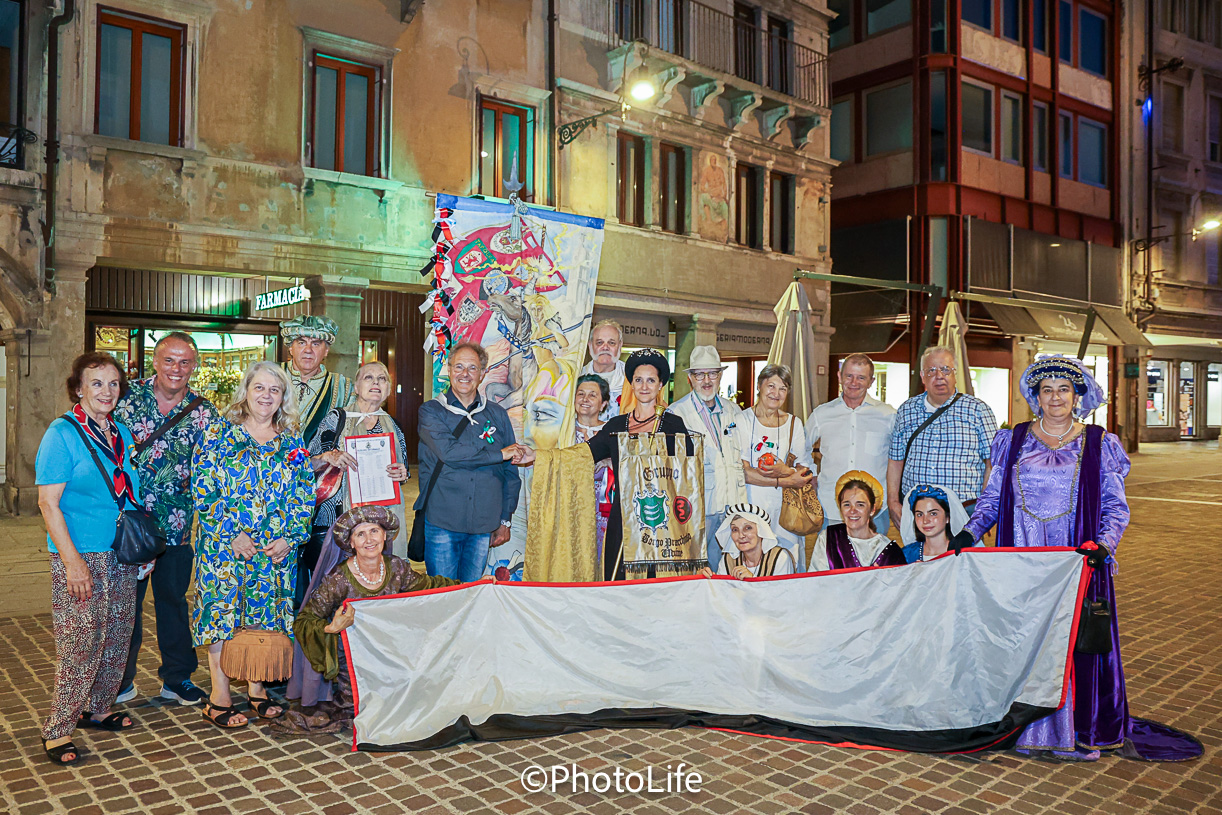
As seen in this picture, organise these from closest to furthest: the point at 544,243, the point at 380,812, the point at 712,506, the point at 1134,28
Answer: the point at 380,812, the point at 712,506, the point at 544,243, the point at 1134,28

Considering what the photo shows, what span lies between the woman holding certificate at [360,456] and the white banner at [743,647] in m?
0.87

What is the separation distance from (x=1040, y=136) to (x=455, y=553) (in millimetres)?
25335

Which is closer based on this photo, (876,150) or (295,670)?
(295,670)

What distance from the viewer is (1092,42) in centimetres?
2683

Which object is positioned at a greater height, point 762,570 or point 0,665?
point 762,570

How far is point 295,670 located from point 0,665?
7.79 ft

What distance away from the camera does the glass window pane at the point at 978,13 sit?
77.0ft

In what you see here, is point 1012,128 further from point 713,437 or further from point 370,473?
point 370,473

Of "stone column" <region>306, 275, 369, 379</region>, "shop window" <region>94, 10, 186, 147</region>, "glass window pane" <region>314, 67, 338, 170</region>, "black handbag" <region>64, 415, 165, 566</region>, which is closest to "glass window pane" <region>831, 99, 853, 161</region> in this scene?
"glass window pane" <region>314, 67, 338, 170</region>

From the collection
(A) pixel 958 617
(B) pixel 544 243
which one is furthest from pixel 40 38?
(A) pixel 958 617

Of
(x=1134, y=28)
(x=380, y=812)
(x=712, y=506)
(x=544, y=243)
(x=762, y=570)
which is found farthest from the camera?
(x=1134, y=28)

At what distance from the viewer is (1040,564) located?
15.3ft

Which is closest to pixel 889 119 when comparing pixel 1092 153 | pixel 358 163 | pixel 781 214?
pixel 781 214

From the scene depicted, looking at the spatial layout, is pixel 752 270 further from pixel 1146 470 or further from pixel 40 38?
pixel 40 38
